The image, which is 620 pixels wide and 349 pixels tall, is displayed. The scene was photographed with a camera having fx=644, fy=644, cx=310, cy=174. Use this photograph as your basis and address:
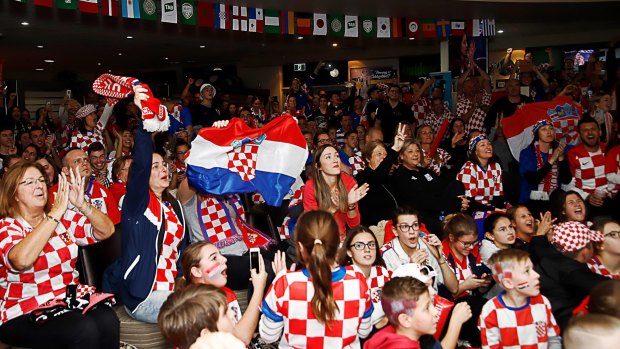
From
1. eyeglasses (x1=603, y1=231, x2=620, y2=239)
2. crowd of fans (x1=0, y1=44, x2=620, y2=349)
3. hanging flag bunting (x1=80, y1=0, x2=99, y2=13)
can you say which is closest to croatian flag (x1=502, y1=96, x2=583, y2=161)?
crowd of fans (x1=0, y1=44, x2=620, y2=349)

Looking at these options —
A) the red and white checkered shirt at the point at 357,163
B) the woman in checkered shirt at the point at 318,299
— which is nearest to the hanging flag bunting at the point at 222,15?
the red and white checkered shirt at the point at 357,163

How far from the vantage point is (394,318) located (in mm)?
2682

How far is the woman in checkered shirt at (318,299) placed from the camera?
272cm

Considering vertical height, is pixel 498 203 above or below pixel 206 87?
below

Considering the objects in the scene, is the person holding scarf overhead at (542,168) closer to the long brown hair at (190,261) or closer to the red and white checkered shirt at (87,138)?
the long brown hair at (190,261)

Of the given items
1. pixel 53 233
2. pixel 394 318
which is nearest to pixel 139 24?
pixel 53 233

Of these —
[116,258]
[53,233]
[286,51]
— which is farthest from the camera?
[286,51]

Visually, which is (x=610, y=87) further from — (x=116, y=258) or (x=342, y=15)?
(x=116, y=258)

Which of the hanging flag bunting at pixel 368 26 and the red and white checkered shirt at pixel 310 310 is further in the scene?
the hanging flag bunting at pixel 368 26

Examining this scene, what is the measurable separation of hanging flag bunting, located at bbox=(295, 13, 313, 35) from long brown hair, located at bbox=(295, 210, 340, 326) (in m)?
6.73

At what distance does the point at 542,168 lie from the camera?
593 centimetres

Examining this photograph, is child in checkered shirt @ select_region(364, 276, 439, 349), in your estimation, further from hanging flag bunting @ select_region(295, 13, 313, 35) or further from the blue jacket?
hanging flag bunting @ select_region(295, 13, 313, 35)

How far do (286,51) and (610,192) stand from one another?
978cm

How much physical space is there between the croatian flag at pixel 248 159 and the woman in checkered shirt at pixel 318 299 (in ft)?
4.72
